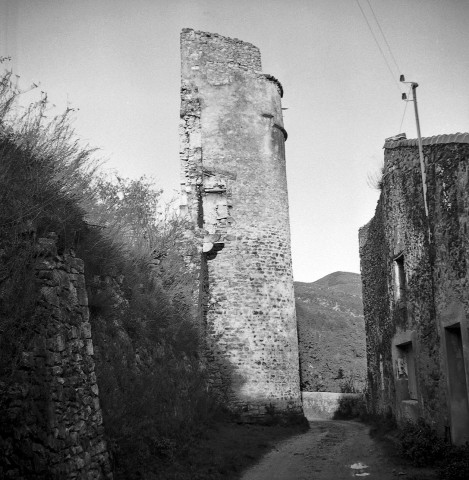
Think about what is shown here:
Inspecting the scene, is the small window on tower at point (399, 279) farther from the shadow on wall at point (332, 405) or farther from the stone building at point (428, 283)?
the shadow on wall at point (332, 405)

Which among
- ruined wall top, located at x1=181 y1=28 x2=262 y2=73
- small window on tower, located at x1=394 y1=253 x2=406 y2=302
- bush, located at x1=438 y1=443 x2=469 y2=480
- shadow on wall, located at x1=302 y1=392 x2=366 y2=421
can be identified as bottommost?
shadow on wall, located at x1=302 y1=392 x2=366 y2=421

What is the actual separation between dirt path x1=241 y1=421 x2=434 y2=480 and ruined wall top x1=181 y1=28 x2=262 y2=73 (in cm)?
1153

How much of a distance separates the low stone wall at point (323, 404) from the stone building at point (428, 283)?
21.4ft

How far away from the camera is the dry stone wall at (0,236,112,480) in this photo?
5.95 meters

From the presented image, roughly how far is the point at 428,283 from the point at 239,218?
7.72 meters

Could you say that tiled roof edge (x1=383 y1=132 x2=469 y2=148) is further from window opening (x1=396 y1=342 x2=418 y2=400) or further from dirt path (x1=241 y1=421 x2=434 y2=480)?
dirt path (x1=241 y1=421 x2=434 y2=480)

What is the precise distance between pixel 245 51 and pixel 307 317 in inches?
573

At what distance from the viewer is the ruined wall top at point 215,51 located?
18.1 metres

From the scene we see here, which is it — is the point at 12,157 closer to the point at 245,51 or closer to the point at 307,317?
the point at 245,51

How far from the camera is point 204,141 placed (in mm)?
17469

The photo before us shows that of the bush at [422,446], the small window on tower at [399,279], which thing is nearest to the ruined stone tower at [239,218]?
the small window on tower at [399,279]

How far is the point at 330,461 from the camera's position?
10211mm

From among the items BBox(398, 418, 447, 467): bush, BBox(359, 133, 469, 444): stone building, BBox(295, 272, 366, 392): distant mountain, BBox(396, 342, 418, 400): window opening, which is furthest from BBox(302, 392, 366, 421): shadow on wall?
BBox(398, 418, 447, 467): bush

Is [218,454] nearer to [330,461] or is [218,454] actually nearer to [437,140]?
[330,461]
